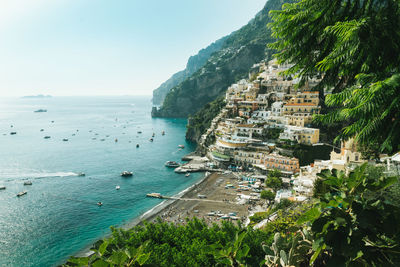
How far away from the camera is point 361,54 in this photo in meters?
3.00

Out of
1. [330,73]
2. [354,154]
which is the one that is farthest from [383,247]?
[354,154]

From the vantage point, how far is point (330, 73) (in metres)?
4.22

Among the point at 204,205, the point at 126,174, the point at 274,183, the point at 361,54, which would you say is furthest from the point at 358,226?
the point at 126,174

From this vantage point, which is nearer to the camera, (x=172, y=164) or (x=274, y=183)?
(x=274, y=183)

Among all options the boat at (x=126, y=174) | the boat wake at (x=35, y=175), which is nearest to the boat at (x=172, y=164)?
the boat at (x=126, y=174)

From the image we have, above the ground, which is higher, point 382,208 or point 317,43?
point 317,43

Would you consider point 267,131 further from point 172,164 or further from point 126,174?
point 126,174

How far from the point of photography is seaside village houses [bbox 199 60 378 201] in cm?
3691

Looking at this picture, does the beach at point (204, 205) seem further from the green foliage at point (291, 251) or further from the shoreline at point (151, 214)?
the green foliage at point (291, 251)

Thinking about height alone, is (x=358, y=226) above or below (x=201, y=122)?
above

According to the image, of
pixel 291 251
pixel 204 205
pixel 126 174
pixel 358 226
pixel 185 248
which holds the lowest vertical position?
pixel 204 205

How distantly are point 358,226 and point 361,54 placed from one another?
213 cm

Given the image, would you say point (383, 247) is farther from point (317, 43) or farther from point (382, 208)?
point (317, 43)

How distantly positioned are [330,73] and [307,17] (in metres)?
1.08
